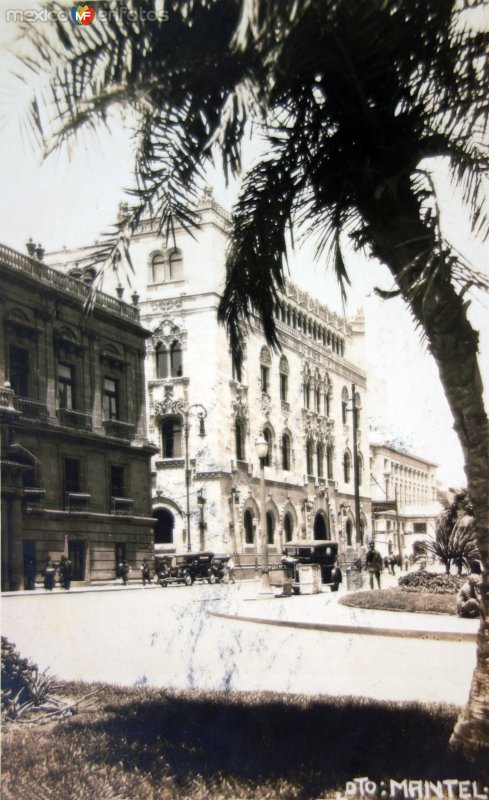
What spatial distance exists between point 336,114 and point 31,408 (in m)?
2.85

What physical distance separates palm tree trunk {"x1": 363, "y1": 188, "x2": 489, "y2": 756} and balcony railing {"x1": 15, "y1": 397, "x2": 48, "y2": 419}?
8.85 feet

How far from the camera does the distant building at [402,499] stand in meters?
5.94

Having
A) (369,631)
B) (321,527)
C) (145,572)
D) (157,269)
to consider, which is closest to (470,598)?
(369,631)

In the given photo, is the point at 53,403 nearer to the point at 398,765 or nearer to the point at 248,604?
the point at 248,604

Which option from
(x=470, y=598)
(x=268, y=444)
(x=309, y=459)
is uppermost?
(x=268, y=444)

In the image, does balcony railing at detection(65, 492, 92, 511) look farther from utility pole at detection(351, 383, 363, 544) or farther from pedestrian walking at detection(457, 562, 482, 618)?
pedestrian walking at detection(457, 562, 482, 618)

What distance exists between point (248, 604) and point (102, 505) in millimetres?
1294

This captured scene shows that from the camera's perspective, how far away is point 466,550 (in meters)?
5.99

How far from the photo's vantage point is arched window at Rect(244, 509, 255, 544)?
5966 mm

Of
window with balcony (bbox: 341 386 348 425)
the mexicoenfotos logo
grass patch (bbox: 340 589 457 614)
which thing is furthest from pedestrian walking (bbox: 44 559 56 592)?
the mexicoenfotos logo

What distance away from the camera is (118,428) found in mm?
6000

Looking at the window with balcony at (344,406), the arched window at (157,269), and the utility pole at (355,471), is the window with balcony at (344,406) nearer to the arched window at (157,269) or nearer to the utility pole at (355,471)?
the utility pole at (355,471)

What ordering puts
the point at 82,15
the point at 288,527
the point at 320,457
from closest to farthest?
the point at 82,15, the point at 288,527, the point at 320,457

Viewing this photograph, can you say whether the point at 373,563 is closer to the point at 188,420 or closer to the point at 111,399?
the point at 188,420
